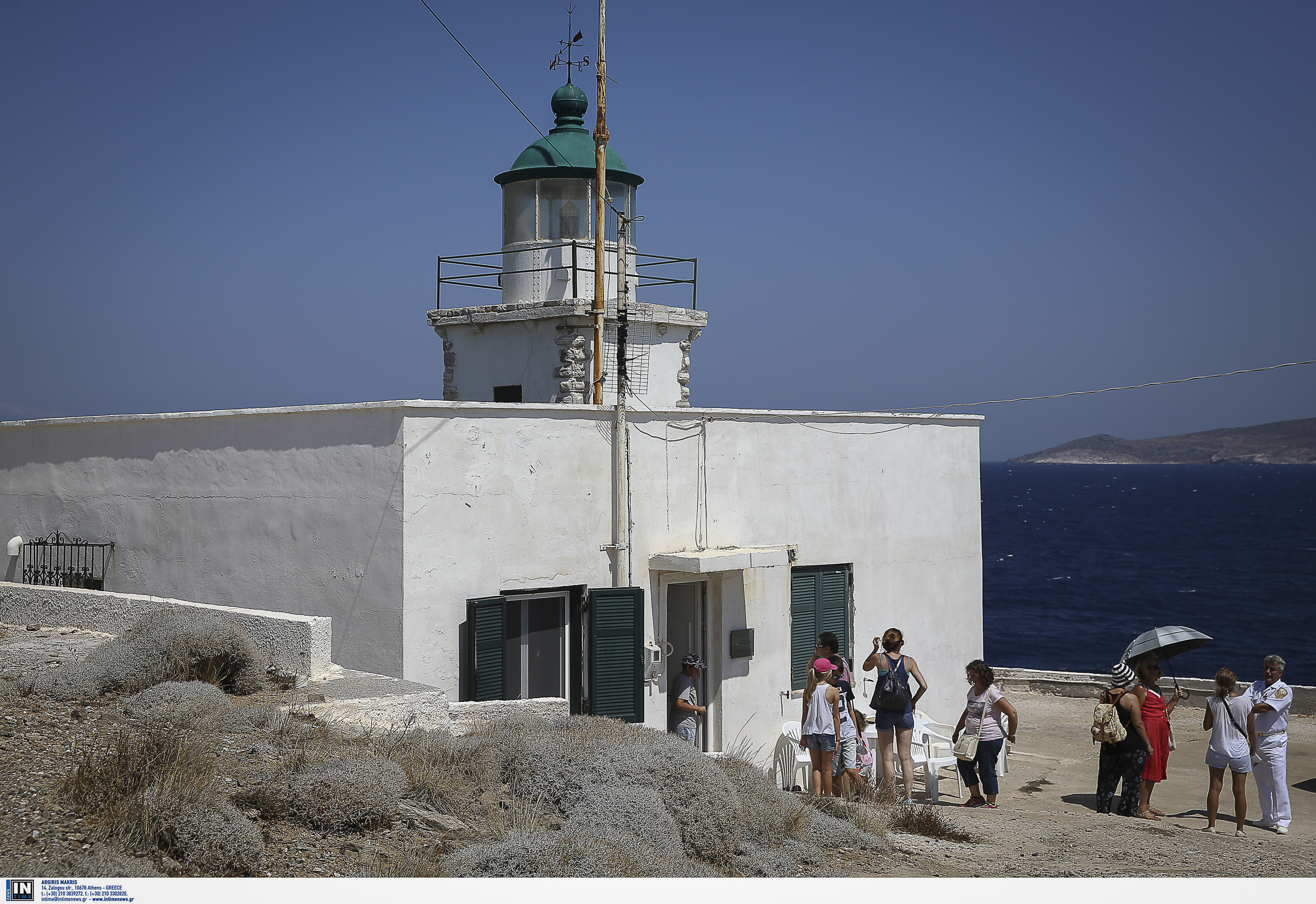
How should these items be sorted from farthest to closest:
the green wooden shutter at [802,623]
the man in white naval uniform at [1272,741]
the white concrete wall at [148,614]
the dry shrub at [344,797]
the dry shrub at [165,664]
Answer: the green wooden shutter at [802,623] → the man in white naval uniform at [1272,741] → the white concrete wall at [148,614] → the dry shrub at [165,664] → the dry shrub at [344,797]

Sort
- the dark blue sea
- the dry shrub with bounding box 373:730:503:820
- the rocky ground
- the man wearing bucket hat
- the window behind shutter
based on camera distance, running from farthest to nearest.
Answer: the dark blue sea
the window behind shutter
the man wearing bucket hat
the dry shrub with bounding box 373:730:503:820
the rocky ground

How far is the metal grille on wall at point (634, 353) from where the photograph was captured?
16.3 metres

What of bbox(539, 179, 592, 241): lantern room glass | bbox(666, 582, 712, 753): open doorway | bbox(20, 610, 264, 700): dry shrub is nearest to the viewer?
bbox(20, 610, 264, 700): dry shrub

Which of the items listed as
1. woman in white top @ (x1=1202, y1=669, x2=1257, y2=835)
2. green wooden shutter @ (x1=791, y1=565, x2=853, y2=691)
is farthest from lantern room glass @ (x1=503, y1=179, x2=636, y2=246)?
woman in white top @ (x1=1202, y1=669, x2=1257, y2=835)

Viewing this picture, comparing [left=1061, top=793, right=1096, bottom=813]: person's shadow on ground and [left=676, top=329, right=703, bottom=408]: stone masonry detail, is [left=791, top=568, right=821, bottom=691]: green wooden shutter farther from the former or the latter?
[left=676, top=329, right=703, bottom=408]: stone masonry detail

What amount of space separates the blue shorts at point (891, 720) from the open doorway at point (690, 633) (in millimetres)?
2538

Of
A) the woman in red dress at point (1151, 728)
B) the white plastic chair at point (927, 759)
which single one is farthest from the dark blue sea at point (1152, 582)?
the woman in red dress at point (1151, 728)

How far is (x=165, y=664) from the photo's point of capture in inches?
338

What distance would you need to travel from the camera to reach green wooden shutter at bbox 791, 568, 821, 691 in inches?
517

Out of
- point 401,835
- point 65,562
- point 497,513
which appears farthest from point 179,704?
point 65,562

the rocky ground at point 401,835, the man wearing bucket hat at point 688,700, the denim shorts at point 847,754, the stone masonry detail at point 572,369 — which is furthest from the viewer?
the stone masonry detail at point 572,369

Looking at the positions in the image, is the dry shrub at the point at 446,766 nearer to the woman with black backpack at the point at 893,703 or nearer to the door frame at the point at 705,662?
the woman with black backpack at the point at 893,703

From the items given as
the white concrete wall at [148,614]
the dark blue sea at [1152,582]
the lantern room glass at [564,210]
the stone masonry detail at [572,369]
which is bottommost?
the dark blue sea at [1152,582]

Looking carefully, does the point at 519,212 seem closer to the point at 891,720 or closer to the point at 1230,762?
the point at 891,720
